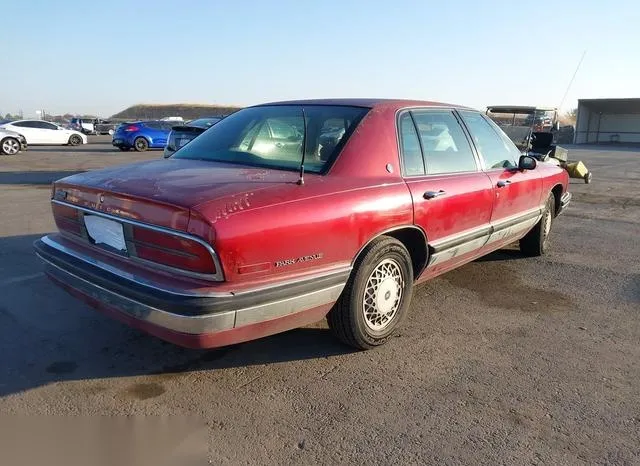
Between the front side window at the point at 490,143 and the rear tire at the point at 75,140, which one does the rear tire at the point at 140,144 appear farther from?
the front side window at the point at 490,143

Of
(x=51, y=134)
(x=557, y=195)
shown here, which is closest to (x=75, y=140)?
(x=51, y=134)

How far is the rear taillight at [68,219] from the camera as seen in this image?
3264 millimetres

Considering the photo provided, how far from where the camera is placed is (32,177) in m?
12.5

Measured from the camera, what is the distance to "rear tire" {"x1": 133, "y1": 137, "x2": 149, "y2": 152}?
22562 millimetres

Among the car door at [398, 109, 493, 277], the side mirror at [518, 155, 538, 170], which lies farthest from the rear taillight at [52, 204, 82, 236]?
the side mirror at [518, 155, 538, 170]

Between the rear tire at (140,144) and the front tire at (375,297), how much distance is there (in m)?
21.2

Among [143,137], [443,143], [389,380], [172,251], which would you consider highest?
[443,143]

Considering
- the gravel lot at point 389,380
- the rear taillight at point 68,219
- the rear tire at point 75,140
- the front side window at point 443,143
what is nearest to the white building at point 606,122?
the rear tire at point 75,140

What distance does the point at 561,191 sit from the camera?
6.12 metres

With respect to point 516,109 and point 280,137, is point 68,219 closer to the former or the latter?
point 280,137

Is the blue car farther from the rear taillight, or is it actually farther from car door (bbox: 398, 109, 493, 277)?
car door (bbox: 398, 109, 493, 277)

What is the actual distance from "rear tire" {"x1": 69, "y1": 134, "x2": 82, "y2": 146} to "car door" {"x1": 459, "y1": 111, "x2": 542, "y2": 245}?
1039 inches

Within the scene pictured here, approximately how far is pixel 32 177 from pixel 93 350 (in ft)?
35.6

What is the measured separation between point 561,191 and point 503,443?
172 inches
